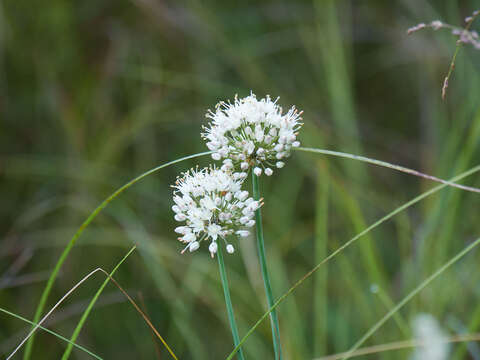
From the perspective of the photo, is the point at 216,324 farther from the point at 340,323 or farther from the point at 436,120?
the point at 436,120

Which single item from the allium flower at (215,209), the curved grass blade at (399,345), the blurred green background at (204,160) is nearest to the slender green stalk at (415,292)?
the curved grass blade at (399,345)

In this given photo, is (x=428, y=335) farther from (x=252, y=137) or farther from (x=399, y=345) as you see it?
(x=252, y=137)

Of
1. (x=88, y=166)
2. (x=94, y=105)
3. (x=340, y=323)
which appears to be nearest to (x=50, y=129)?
(x=94, y=105)

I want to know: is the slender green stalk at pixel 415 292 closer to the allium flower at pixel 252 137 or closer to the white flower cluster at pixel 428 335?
the allium flower at pixel 252 137

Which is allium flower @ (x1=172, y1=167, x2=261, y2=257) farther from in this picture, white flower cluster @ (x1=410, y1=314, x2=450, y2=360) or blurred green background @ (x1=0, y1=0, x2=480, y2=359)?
white flower cluster @ (x1=410, y1=314, x2=450, y2=360)

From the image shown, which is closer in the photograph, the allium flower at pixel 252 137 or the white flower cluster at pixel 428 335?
the allium flower at pixel 252 137

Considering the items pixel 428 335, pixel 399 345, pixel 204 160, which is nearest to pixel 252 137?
pixel 399 345

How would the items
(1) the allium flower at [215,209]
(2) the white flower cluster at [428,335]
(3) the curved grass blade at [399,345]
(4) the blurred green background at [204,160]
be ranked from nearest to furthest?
(1) the allium flower at [215,209] < (3) the curved grass blade at [399,345] < (2) the white flower cluster at [428,335] < (4) the blurred green background at [204,160]
